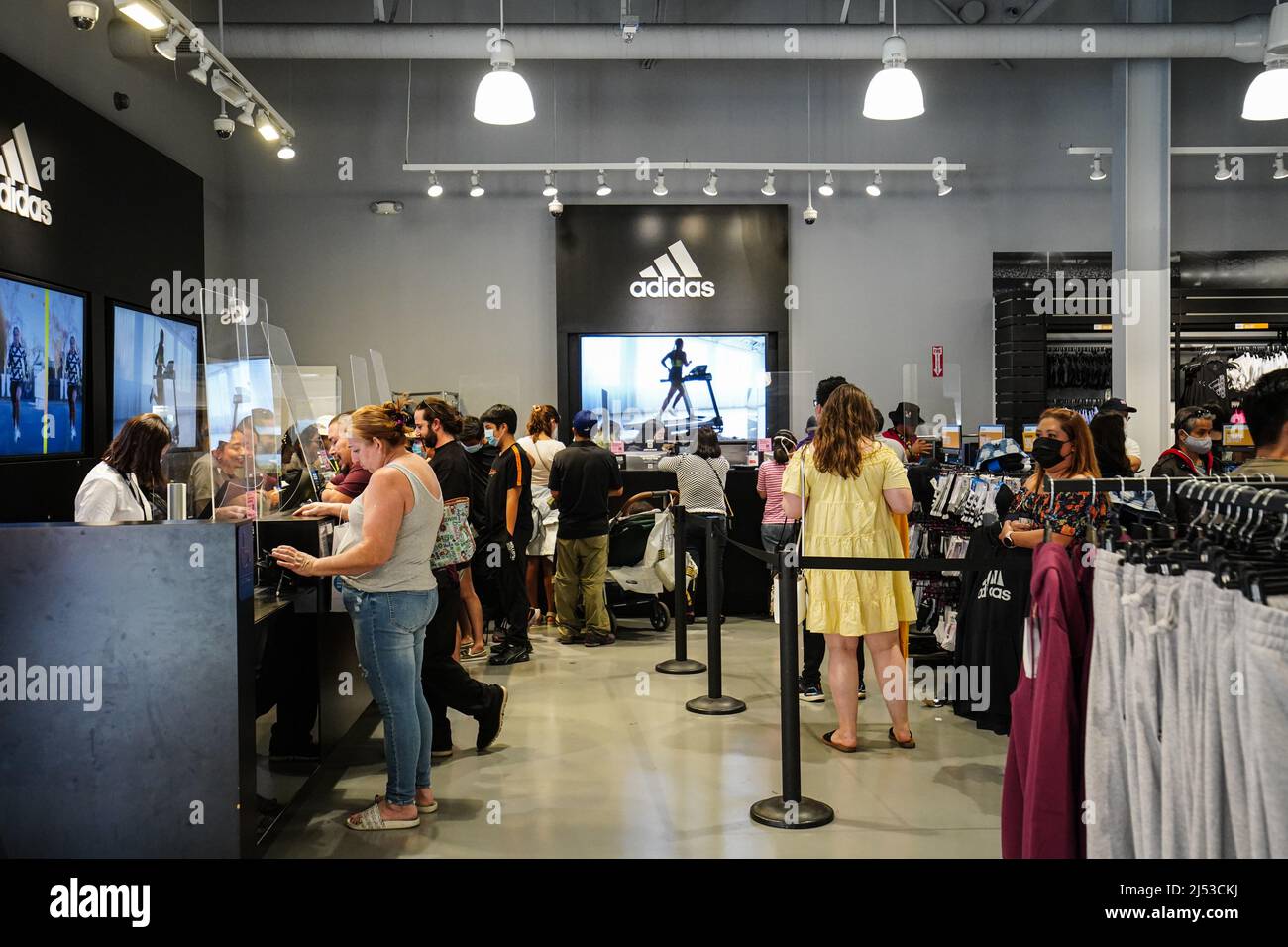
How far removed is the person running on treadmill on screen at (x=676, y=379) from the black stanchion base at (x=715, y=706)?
18.6 ft

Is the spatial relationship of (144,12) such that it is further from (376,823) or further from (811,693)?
(811,693)

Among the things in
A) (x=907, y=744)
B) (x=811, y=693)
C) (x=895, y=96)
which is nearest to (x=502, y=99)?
(x=895, y=96)

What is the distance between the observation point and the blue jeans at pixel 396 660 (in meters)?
3.60

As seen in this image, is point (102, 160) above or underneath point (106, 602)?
above

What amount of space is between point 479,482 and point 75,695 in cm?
389

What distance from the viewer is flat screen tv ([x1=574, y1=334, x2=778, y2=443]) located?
423 inches

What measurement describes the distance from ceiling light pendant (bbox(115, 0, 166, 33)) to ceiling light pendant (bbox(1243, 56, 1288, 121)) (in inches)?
239

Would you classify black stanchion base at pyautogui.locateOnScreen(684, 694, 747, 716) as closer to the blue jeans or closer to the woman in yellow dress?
the woman in yellow dress

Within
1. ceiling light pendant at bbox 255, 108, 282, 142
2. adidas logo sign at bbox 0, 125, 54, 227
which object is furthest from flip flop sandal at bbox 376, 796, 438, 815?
ceiling light pendant at bbox 255, 108, 282, 142

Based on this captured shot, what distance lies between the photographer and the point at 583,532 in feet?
22.4

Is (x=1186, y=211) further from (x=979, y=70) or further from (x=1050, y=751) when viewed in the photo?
(x=1050, y=751)
